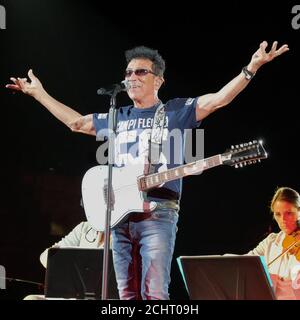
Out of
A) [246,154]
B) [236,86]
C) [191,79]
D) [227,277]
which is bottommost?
[227,277]

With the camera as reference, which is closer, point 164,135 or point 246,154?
point 246,154

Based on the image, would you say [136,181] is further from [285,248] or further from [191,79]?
[191,79]

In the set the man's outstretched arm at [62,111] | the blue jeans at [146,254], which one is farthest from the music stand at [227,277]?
the man's outstretched arm at [62,111]

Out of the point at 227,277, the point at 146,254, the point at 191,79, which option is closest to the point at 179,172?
the point at 146,254

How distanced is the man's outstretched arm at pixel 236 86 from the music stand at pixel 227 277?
986 mm

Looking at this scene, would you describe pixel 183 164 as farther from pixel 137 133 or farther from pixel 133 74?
pixel 133 74

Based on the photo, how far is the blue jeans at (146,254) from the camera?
3.11 metres

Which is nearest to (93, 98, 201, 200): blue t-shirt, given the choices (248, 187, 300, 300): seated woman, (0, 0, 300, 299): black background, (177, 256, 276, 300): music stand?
(177, 256, 276, 300): music stand

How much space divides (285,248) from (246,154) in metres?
1.13

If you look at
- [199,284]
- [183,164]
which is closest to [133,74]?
[183,164]

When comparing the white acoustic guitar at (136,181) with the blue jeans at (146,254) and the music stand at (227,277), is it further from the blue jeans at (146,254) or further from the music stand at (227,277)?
the music stand at (227,277)

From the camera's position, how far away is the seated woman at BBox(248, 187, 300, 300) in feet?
12.3

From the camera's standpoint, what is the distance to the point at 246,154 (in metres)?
3.19

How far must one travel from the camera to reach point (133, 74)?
3.62m
